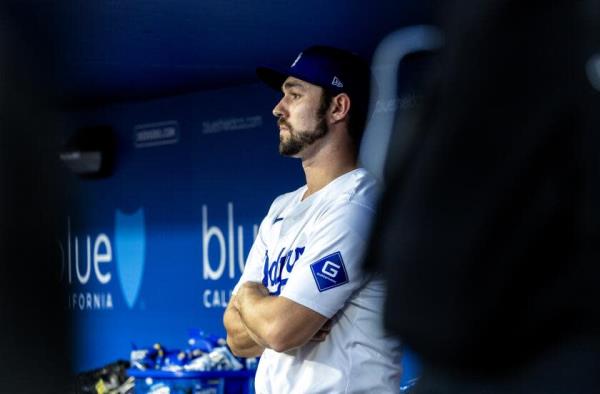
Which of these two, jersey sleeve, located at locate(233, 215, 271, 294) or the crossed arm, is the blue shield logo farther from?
the crossed arm

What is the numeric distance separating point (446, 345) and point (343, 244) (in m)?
1.76

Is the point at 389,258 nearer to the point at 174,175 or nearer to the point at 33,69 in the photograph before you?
the point at 33,69

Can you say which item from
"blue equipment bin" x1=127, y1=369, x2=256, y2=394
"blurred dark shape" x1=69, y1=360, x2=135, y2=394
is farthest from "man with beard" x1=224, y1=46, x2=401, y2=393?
"blurred dark shape" x1=69, y1=360, x2=135, y2=394

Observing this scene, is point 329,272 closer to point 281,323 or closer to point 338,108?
point 281,323

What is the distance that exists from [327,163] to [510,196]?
2106 mm

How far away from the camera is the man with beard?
9.31 ft

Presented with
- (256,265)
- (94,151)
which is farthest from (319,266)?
(94,151)

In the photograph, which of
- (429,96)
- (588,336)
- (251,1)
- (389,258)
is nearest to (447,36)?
(429,96)

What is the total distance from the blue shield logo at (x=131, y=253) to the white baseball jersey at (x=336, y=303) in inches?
130

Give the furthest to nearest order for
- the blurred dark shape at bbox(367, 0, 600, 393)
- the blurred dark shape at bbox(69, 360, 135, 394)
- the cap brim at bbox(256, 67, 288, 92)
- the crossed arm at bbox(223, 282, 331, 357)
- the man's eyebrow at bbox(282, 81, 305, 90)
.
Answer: the blurred dark shape at bbox(69, 360, 135, 394) → the cap brim at bbox(256, 67, 288, 92) → the man's eyebrow at bbox(282, 81, 305, 90) → the crossed arm at bbox(223, 282, 331, 357) → the blurred dark shape at bbox(367, 0, 600, 393)

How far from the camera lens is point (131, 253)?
631cm

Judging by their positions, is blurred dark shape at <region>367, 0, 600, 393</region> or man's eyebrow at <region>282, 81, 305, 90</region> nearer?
blurred dark shape at <region>367, 0, 600, 393</region>

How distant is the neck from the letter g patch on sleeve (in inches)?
14.9

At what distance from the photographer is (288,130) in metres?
3.26
